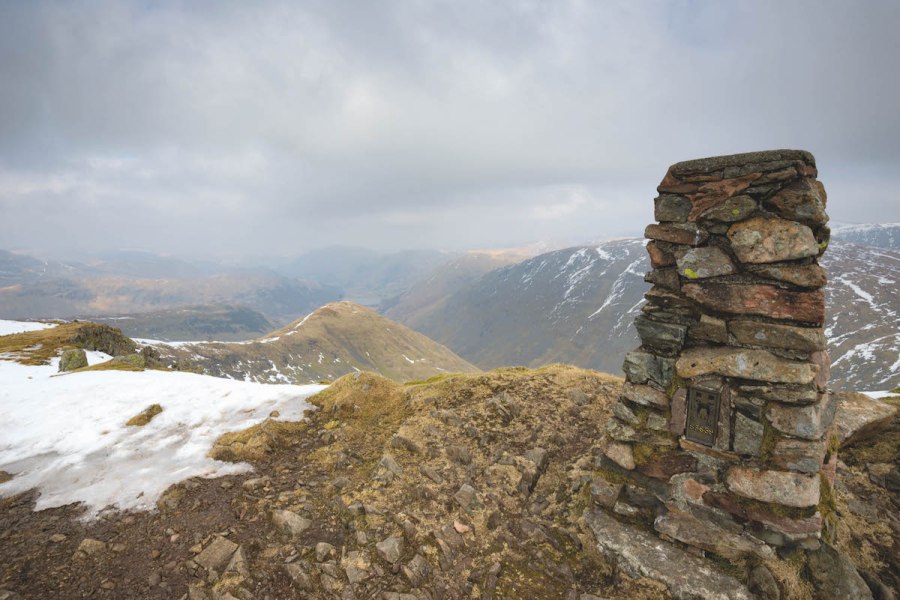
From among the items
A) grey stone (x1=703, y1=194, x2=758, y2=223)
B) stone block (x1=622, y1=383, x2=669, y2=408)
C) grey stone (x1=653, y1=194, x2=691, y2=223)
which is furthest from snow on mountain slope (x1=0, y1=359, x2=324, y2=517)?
grey stone (x1=703, y1=194, x2=758, y2=223)

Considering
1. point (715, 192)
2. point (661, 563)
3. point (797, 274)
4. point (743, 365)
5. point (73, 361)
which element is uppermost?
point (715, 192)

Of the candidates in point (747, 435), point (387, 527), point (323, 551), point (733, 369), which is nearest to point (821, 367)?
point (733, 369)

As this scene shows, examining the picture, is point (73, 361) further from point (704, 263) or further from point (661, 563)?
point (704, 263)

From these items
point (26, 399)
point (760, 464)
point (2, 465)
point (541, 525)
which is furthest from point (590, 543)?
point (26, 399)

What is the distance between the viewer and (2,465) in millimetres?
12305

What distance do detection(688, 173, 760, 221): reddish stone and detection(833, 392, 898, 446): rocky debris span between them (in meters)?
8.01

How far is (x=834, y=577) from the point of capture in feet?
24.6

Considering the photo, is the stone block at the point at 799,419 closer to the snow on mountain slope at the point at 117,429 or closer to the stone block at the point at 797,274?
the stone block at the point at 797,274

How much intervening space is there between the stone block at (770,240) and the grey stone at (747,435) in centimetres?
338

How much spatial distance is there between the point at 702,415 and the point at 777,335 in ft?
7.43

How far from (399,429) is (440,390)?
312cm

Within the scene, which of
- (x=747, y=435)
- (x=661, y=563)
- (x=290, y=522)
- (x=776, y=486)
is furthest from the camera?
(x=290, y=522)

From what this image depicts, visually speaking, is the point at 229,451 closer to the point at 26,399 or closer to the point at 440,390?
the point at 440,390

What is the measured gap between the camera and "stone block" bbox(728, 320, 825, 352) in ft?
25.1
